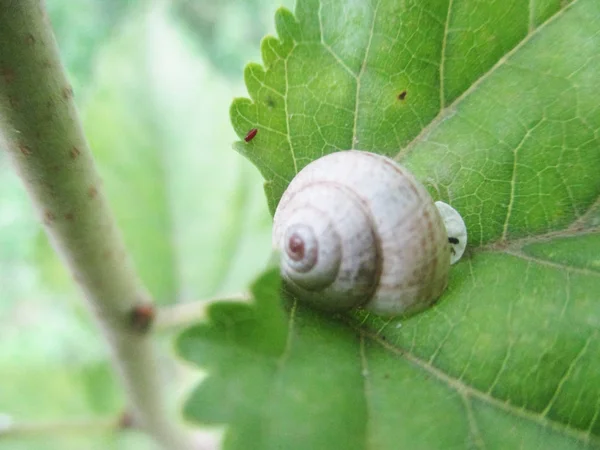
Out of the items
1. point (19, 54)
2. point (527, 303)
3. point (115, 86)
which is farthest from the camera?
point (115, 86)

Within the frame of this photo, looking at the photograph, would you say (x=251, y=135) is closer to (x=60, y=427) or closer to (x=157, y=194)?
(x=60, y=427)

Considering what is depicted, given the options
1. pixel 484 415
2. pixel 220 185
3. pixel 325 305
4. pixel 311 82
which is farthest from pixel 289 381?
pixel 220 185

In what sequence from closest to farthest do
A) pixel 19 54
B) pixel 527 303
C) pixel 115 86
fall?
pixel 19 54 < pixel 527 303 < pixel 115 86

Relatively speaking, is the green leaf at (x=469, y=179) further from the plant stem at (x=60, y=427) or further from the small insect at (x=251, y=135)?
the plant stem at (x=60, y=427)

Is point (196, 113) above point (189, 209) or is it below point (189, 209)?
above

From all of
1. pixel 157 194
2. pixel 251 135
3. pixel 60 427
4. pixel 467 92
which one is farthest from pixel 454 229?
pixel 157 194

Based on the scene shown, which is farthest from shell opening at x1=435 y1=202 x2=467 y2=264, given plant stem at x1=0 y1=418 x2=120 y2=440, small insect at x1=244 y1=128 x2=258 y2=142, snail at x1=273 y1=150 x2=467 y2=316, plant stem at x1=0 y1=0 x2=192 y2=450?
plant stem at x1=0 y1=418 x2=120 y2=440

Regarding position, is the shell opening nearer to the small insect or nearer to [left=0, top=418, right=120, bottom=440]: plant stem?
the small insect

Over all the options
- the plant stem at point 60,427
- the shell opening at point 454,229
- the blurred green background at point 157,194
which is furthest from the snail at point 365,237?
the blurred green background at point 157,194

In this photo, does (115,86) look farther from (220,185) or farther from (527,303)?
(527,303)
